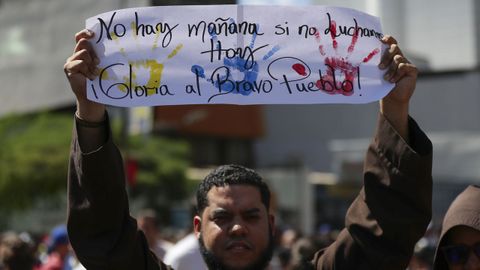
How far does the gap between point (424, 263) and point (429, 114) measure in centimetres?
3286

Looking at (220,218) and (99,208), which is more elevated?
(99,208)

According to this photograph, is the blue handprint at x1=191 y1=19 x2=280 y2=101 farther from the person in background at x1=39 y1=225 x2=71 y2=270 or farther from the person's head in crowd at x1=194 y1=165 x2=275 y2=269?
the person in background at x1=39 y1=225 x2=71 y2=270

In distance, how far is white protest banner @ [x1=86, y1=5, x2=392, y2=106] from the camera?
3.48 m

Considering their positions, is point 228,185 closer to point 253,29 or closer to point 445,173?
point 253,29

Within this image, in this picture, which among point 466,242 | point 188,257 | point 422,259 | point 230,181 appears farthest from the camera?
point 422,259

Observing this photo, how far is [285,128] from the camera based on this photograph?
1863 inches

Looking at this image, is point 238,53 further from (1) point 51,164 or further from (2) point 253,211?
(1) point 51,164

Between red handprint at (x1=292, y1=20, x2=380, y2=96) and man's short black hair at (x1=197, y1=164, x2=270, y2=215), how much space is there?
408 millimetres

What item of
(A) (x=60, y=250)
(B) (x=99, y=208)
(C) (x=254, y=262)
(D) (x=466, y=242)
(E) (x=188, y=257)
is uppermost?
(B) (x=99, y=208)

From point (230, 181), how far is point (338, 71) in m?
0.56

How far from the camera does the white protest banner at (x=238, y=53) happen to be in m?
3.48

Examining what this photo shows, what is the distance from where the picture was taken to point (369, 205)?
11.0ft

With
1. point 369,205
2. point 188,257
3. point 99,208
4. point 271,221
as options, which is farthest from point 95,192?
point 188,257

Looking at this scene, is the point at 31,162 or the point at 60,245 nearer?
the point at 60,245
